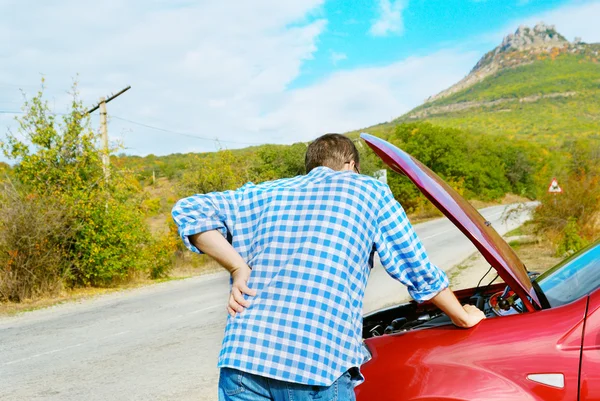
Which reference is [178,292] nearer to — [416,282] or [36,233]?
[36,233]

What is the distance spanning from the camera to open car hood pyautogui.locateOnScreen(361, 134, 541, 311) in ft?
7.25

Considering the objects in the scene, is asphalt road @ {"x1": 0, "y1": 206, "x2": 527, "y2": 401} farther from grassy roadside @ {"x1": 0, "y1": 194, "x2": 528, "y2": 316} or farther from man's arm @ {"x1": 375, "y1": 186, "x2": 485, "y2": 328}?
man's arm @ {"x1": 375, "y1": 186, "x2": 485, "y2": 328}

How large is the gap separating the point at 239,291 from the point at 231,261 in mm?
114

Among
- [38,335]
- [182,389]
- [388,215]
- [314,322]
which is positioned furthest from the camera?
[38,335]

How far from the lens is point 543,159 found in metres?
72.2

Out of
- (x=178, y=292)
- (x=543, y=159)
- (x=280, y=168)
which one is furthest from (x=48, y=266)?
(x=543, y=159)

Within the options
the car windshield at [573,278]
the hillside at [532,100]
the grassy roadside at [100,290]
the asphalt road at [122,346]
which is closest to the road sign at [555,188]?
the grassy roadside at [100,290]

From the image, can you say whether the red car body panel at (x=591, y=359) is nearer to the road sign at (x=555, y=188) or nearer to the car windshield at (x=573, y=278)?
the car windshield at (x=573, y=278)

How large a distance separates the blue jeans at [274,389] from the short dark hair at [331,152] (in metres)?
0.76

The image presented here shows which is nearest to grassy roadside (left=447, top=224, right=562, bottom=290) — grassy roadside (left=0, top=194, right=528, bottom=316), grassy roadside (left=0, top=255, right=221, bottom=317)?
grassy roadside (left=0, top=194, right=528, bottom=316)

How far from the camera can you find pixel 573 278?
9.11 feet

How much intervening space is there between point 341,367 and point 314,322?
0.58 feet

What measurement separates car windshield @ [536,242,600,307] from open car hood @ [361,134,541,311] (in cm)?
23

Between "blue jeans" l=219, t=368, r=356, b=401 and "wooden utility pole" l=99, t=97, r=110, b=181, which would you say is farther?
"wooden utility pole" l=99, t=97, r=110, b=181
